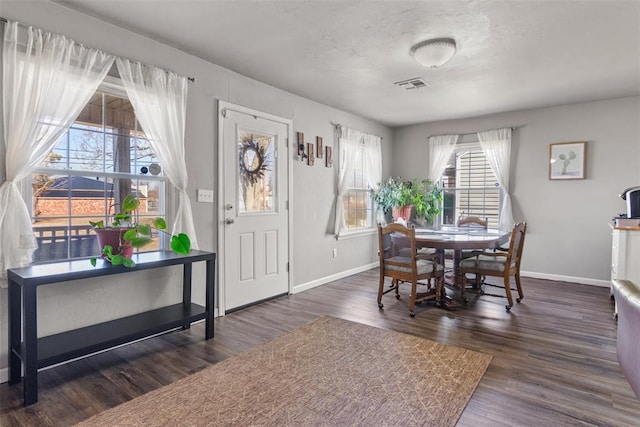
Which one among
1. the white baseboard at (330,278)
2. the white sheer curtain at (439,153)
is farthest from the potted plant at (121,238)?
the white sheer curtain at (439,153)

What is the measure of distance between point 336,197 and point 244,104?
194 centimetres

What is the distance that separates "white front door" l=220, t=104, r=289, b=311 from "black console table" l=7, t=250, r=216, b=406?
75 cm

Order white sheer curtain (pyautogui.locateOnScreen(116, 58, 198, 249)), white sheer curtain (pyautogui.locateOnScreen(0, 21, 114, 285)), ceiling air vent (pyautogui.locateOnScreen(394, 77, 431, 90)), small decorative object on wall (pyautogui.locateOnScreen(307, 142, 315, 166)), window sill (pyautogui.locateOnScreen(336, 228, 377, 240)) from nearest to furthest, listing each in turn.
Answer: white sheer curtain (pyautogui.locateOnScreen(0, 21, 114, 285)) → white sheer curtain (pyautogui.locateOnScreen(116, 58, 198, 249)) → ceiling air vent (pyautogui.locateOnScreen(394, 77, 431, 90)) → small decorative object on wall (pyautogui.locateOnScreen(307, 142, 315, 166)) → window sill (pyautogui.locateOnScreen(336, 228, 377, 240))

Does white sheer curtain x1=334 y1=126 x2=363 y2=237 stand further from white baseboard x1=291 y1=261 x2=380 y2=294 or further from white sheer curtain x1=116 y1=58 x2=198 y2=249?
white sheer curtain x1=116 y1=58 x2=198 y2=249

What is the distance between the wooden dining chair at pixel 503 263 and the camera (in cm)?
356

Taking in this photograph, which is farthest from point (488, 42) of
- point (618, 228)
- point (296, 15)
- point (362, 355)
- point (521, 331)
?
point (362, 355)

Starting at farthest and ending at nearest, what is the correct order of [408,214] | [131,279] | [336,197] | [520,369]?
1. [408,214]
2. [336,197]
3. [131,279]
4. [520,369]

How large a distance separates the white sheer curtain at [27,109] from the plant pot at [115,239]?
38cm

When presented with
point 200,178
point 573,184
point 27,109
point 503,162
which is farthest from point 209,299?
point 573,184

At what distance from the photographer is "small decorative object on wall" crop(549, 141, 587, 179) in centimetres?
478

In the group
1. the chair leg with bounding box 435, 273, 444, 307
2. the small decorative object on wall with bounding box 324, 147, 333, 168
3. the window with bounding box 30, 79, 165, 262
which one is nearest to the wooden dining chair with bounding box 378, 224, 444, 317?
the chair leg with bounding box 435, 273, 444, 307

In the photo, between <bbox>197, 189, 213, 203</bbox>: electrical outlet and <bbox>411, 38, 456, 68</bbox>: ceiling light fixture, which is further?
<bbox>197, 189, 213, 203</bbox>: electrical outlet

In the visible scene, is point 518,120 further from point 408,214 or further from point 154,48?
point 154,48

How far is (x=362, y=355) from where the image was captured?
260cm
